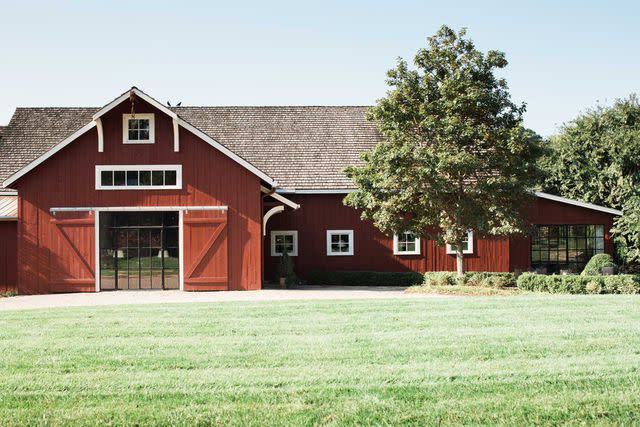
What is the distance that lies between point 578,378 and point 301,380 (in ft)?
9.21

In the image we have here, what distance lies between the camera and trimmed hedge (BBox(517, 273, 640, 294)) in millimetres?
19516

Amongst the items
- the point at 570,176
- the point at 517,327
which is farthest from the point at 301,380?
the point at 570,176

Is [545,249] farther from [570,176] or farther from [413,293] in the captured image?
[413,293]

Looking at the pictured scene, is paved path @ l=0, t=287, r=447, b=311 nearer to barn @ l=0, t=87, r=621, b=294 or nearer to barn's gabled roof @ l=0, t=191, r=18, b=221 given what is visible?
barn @ l=0, t=87, r=621, b=294

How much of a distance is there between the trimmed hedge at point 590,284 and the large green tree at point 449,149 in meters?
2.42

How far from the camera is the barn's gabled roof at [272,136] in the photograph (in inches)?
1067

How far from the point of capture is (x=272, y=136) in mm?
29047

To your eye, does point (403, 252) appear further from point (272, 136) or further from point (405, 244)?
point (272, 136)

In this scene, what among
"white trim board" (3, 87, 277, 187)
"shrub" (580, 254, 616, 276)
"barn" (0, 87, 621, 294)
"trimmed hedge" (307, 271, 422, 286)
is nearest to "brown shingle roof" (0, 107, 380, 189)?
"trimmed hedge" (307, 271, 422, 286)

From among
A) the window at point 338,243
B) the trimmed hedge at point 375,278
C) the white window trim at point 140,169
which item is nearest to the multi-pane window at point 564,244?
the trimmed hedge at point 375,278

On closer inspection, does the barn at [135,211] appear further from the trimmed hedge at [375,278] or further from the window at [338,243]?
the trimmed hedge at [375,278]

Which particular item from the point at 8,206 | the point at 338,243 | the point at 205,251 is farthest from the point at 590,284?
the point at 8,206

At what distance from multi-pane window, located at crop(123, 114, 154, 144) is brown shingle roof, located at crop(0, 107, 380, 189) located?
204 inches

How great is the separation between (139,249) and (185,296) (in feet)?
9.45
